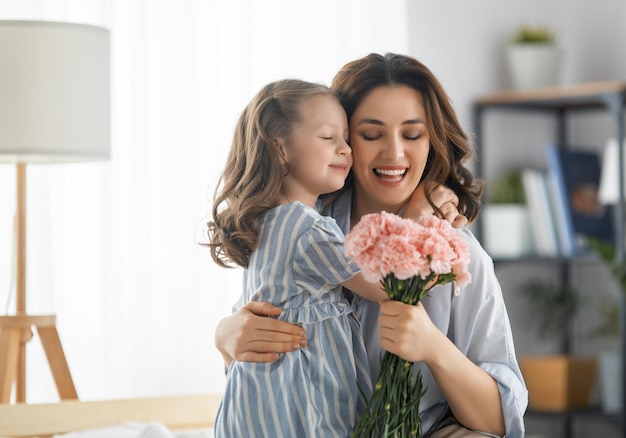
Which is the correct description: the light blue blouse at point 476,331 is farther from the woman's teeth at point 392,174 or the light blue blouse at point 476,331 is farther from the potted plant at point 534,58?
the potted plant at point 534,58

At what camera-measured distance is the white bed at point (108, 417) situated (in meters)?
2.34

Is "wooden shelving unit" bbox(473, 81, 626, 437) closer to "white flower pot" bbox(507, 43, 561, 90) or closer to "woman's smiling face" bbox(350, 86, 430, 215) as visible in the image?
"white flower pot" bbox(507, 43, 561, 90)

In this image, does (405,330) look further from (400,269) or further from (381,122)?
(381,122)

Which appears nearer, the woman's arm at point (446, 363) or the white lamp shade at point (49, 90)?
the woman's arm at point (446, 363)

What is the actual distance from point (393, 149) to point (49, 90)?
38.9 inches

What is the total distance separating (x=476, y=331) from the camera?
1.85 m

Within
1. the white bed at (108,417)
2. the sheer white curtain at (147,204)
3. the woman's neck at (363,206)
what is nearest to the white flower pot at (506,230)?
the sheer white curtain at (147,204)

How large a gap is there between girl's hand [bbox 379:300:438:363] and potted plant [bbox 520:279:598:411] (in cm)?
250

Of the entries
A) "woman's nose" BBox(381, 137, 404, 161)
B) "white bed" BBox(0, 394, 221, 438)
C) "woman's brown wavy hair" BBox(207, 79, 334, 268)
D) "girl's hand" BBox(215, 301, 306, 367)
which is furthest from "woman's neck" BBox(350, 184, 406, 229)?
"white bed" BBox(0, 394, 221, 438)

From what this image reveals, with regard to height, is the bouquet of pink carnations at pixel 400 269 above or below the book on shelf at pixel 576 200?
below

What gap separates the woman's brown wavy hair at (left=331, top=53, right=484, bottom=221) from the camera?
6.43ft

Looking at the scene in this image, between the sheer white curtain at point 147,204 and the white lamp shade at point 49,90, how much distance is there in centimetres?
45

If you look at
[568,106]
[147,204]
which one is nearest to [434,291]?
[147,204]

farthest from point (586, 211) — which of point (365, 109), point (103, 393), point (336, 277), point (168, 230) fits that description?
point (336, 277)
